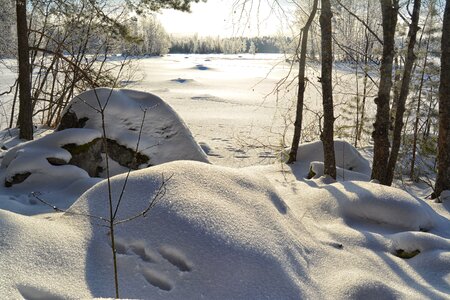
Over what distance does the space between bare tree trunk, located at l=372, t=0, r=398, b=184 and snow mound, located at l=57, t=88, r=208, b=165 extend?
2.53 m

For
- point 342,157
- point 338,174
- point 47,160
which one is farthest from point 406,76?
point 47,160

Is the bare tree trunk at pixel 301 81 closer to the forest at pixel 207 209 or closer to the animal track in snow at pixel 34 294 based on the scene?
the forest at pixel 207 209

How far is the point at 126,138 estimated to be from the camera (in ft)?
19.2

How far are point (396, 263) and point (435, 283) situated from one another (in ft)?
1.07

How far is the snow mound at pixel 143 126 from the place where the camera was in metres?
5.84

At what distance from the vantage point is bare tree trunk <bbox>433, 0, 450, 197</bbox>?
5469mm

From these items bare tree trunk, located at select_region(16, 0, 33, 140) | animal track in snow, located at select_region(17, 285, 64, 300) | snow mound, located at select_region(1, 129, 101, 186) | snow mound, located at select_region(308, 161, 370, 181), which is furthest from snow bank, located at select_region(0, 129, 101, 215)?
snow mound, located at select_region(308, 161, 370, 181)

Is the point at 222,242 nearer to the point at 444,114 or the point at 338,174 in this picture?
the point at 338,174

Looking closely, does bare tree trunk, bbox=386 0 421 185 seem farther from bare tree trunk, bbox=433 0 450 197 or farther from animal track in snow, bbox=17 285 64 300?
animal track in snow, bbox=17 285 64 300

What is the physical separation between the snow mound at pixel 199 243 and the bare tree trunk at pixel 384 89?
10.3ft

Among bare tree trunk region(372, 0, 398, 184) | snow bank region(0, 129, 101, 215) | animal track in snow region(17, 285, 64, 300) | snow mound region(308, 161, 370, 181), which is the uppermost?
bare tree trunk region(372, 0, 398, 184)

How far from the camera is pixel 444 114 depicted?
18.3 ft

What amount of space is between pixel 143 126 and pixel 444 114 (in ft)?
14.4

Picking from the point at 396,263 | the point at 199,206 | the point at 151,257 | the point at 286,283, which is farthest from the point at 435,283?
the point at 151,257
